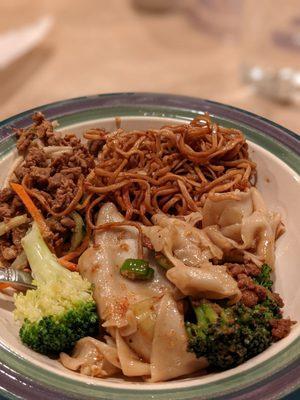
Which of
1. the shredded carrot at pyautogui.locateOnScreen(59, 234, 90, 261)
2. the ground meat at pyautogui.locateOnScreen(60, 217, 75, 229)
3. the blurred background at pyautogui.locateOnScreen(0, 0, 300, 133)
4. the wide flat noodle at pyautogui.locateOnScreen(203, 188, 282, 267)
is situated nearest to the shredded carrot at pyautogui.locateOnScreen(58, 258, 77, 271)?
the shredded carrot at pyautogui.locateOnScreen(59, 234, 90, 261)

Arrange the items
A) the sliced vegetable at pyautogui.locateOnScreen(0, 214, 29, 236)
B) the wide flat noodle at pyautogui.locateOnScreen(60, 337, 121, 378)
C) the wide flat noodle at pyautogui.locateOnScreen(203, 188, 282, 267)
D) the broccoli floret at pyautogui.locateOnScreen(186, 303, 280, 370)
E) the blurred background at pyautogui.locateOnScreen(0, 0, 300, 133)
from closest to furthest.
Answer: the broccoli floret at pyautogui.locateOnScreen(186, 303, 280, 370) < the wide flat noodle at pyautogui.locateOnScreen(60, 337, 121, 378) < the wide flat noodle at pyautogui.locateOnScreen(203, 188, 282, 267) < the sliced vegetable at pyautogui.locateOnScreen(0, 214, 29, 236) < the blurred background at pyautogui.locateOnScreen(0, 0, 300, 133)

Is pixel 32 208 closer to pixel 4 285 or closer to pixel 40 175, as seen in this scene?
pixel 40 175

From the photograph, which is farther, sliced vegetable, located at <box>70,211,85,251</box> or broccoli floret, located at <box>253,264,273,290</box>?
sliced vegetable, located at <box>70,211,85,251</box>

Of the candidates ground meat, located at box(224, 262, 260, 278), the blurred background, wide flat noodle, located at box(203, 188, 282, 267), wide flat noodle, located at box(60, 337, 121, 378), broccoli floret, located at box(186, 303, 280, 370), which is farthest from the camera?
the blurred background

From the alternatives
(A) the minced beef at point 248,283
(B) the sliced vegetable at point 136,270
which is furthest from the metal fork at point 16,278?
(A) the minced beef at point 248,283

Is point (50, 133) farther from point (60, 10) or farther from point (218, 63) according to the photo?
point (60, 10)

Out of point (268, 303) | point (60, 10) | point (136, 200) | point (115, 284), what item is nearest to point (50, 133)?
point (136, 200)

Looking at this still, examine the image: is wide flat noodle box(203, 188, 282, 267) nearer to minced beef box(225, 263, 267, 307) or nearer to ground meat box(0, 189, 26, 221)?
minced beef box(225, 263, 267, 307)
